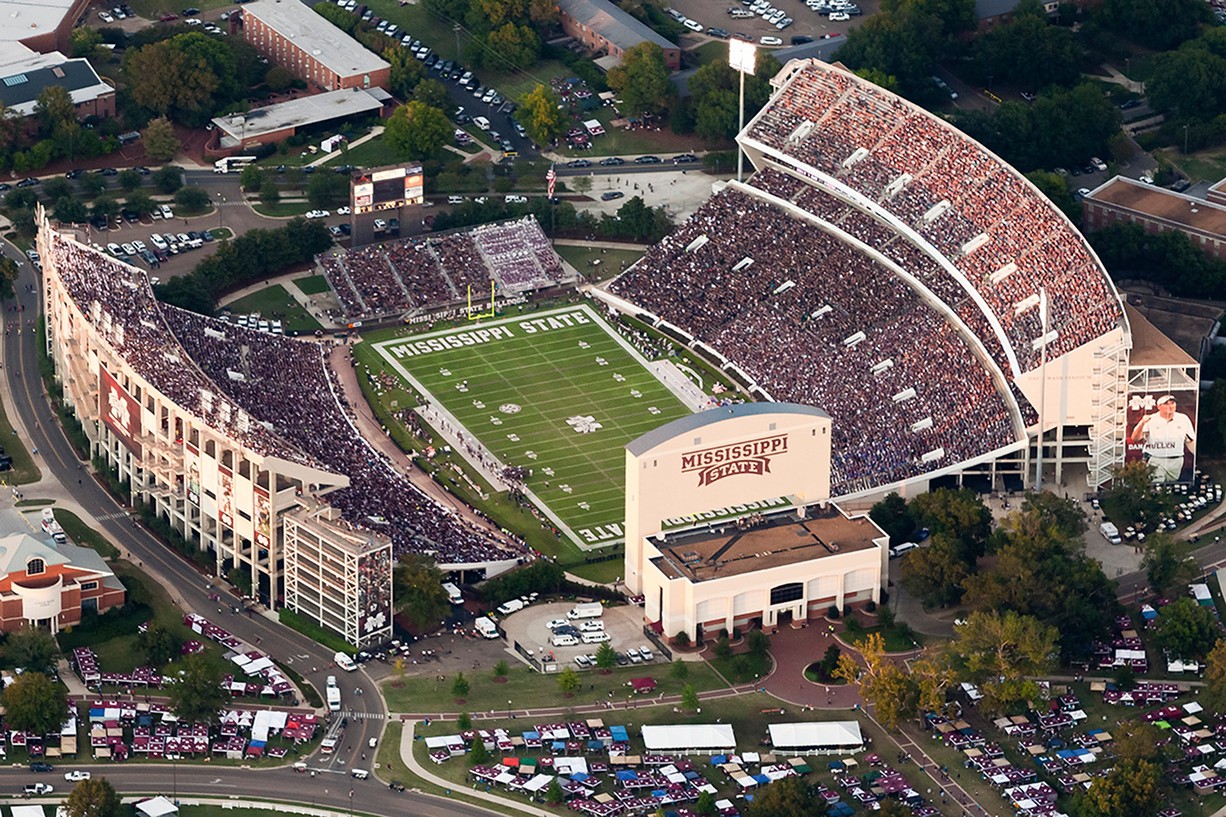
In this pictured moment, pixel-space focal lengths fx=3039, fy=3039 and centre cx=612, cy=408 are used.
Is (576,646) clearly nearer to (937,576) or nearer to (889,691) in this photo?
(889,691)

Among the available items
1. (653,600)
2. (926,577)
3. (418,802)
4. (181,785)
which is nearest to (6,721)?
(181,785)

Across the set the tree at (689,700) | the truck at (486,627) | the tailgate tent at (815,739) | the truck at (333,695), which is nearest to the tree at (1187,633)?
the tailgate tent at (815,739)

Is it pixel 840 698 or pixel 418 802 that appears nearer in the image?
pixel 418 802

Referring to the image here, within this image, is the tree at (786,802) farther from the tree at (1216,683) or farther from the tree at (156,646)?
the tree at (156,646)

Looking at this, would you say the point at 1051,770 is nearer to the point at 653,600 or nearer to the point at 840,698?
the point at 840,698

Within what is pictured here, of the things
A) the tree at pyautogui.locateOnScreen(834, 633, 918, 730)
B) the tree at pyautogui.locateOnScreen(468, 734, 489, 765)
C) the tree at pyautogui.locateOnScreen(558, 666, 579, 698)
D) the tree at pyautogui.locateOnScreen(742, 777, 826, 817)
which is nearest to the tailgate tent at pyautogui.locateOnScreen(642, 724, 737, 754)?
the tree at pyautogui.locateOnScreen(558, 666, 579, 698)
